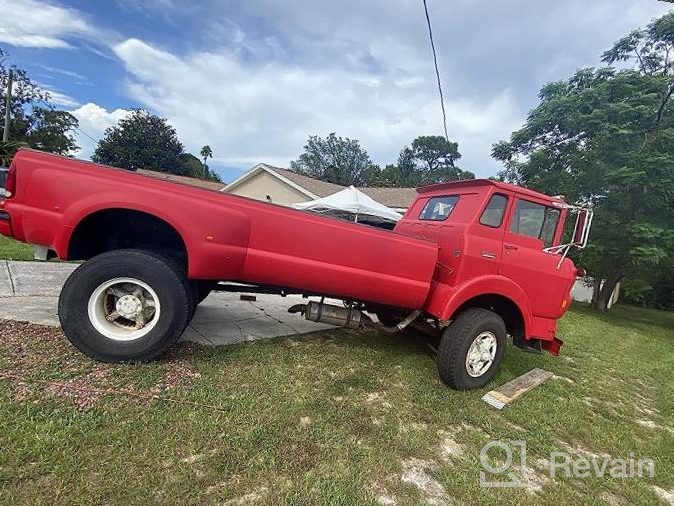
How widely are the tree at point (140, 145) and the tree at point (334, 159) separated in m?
18.8

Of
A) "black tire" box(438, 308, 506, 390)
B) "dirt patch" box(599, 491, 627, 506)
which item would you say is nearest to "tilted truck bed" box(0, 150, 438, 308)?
"black tire" box(438, 308, 506, 390)

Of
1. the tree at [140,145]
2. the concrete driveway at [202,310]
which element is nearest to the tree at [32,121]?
the tree at [140,145]

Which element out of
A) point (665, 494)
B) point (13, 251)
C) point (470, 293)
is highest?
point (470, 293)

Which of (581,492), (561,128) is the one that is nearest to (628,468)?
(581,492)

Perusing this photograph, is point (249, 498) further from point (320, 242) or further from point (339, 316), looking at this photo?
point (339, 316)

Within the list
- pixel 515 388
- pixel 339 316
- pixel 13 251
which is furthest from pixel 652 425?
pixel 13 251

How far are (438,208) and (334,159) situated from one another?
5987cm

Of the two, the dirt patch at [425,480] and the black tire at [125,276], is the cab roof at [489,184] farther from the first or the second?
the black tire at [125,276]

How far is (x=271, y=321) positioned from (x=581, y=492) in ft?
12.5

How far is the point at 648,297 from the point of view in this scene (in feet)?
68.5

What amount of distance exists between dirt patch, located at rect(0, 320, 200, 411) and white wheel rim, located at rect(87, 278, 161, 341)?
293mm

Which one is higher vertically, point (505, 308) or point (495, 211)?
point (495, 211)

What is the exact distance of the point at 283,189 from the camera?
20.4 meters

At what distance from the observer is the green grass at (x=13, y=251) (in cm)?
671
